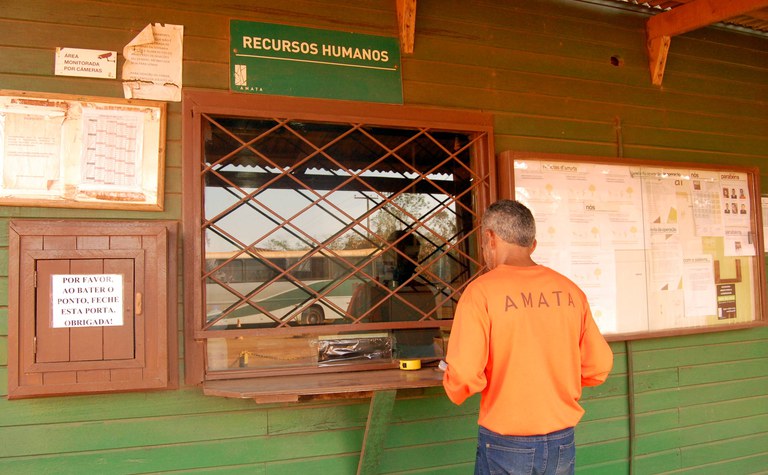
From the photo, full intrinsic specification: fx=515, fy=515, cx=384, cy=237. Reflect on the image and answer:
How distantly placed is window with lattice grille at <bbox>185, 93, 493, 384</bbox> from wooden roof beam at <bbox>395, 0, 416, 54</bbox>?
1.14 ft

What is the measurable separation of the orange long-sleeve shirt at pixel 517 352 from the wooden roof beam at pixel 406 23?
4.72 feet

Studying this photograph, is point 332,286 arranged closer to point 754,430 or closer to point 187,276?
point 187,276

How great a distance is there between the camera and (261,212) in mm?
2645

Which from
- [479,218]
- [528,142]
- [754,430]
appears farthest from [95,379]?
[754,430]

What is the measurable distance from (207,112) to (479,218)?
57.8 inches

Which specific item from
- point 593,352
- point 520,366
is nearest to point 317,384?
point 520,366

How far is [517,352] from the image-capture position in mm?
1746

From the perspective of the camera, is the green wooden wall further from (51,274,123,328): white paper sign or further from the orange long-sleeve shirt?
the orange long-sleeve shirt

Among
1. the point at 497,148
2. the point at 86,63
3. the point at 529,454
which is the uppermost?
the point at 86,63

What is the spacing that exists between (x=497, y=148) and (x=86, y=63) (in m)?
2.03

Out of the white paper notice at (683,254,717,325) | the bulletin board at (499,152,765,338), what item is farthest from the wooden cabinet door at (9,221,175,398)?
the white paper notice at (683,254,717,325)

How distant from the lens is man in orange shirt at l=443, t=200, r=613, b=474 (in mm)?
1742

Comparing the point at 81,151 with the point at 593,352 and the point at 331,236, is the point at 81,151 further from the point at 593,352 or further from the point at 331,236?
the point at 593,352

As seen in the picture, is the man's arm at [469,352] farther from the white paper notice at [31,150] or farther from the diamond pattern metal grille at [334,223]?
the white paper notice at [31,150]
